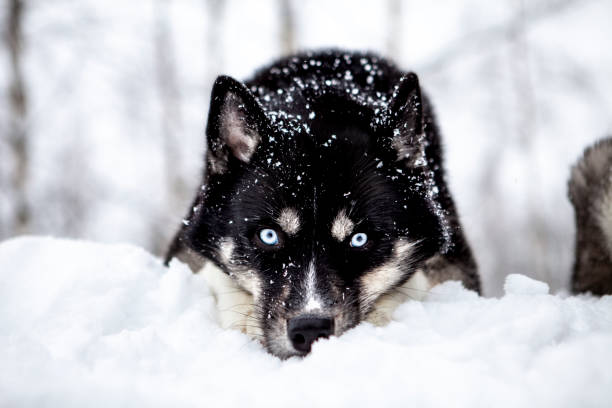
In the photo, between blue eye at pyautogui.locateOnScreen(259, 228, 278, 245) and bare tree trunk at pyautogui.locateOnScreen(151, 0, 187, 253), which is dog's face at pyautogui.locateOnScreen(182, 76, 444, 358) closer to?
blue eye at pyautogui.locateOnScreen(259, 228, 278, 245)

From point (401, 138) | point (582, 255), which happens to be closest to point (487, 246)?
point (582, 255)

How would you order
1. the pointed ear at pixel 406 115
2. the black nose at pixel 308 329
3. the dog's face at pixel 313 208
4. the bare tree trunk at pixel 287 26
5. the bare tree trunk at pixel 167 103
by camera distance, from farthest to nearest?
1. the bare tree trunk at pixel 167 103
2. the bare tree trunk at pixel 287 26
3. the pointed ear at pixel 406 115
4. the dog's face at pixel 313 208
5. the black nose at pixel 308 329

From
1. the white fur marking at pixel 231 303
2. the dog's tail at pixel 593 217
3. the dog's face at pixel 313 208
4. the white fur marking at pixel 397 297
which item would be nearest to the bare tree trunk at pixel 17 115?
the white fur marking at pixel 231 303

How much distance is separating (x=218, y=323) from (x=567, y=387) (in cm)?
157

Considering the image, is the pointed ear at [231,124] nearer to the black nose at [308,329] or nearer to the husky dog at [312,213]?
the husky dog at [312,213]

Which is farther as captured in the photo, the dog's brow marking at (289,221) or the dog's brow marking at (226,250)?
the dog's brow marking at (226,250)

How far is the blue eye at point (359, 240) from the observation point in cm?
230

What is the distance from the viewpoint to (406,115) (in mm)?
2500

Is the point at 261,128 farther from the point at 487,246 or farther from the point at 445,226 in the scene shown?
the point at 487,246

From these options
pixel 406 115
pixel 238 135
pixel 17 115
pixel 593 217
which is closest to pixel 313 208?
pixel 238 135

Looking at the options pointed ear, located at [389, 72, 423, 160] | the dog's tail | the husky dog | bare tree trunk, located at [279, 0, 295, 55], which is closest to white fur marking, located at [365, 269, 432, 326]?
the husky dog

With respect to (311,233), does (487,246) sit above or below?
below

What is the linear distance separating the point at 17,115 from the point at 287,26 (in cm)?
462

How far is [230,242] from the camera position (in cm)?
246
